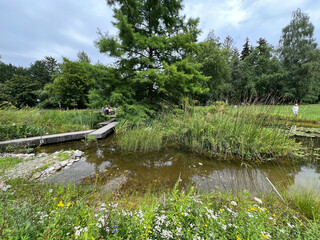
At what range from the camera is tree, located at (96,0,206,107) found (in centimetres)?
507

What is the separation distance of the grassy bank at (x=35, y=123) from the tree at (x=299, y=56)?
23.3m

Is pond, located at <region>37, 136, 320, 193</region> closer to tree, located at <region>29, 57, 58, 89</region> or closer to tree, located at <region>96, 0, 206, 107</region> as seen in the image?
tree, located at <region>96, 0, 206, 107</region>

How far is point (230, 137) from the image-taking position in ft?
11.4

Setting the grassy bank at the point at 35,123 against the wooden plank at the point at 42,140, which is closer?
the wooden plank at the point at 42,140

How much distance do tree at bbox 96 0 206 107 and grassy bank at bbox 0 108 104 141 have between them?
304cm

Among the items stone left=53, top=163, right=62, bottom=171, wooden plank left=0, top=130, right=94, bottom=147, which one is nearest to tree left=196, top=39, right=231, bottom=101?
wooden plank left=0, top=130, right=94, bottom=147

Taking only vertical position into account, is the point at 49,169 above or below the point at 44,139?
below

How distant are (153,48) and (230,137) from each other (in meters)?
5.11

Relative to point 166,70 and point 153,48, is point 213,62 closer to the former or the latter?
point 153,48

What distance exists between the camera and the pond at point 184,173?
224cm

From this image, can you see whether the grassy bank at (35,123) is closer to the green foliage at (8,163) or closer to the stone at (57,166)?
the green foliage at (8,163)

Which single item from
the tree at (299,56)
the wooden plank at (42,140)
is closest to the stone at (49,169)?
the wooden plank at (42,140)

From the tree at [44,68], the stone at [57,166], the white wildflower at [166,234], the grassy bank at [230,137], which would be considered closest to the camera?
the white wildflower at [166,234]

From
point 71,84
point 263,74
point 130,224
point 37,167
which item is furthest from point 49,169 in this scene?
point 263,74
